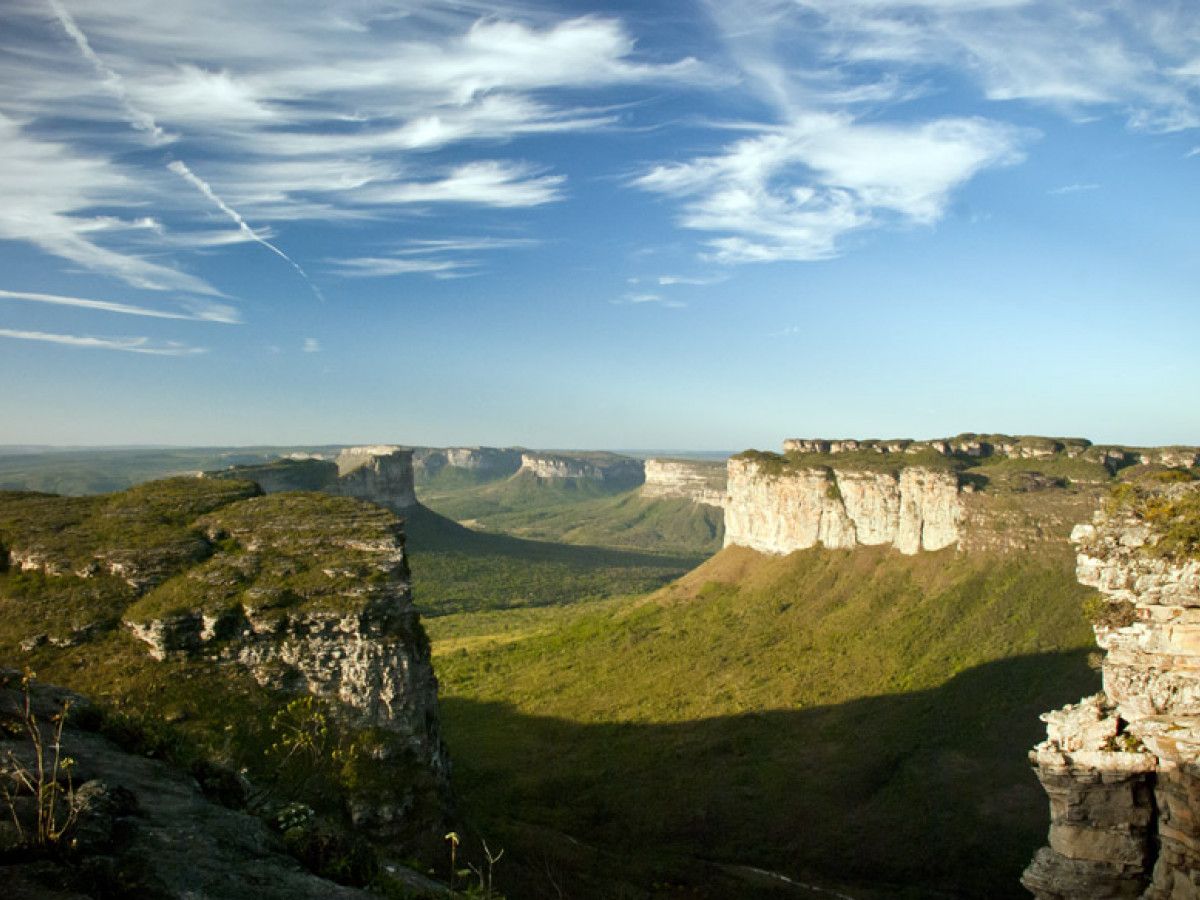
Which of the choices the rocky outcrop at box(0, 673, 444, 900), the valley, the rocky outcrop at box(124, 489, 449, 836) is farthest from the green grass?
the rocky outcrop at box(0, 673, 444, 900)

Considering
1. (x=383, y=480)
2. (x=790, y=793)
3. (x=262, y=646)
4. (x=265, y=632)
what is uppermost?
(x=383, y=480)

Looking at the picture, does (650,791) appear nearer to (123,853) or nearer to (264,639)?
(264,639)

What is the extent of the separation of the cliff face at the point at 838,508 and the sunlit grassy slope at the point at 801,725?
234 cm

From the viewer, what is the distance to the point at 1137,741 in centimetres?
1562

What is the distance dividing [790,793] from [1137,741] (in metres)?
29.1

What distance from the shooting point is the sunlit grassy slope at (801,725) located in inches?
→ 1414

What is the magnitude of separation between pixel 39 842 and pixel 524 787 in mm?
39132

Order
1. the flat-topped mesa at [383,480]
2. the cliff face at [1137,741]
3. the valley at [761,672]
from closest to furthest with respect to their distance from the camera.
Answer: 1. the cliff face at [1137,741]
2. the valley at [761,672]
3. the flat-topped mesa at [383,480]

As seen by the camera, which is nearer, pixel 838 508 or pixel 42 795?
pixel 42 795

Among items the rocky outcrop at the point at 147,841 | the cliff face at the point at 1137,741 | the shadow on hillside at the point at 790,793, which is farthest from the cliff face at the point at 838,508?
the rocky outcrop at the point at 147,841

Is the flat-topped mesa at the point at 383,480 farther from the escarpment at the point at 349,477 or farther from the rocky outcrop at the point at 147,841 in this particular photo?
the rocky outcrop at the point at 147,841

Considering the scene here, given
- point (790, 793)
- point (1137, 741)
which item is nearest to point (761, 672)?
point (790, 793)

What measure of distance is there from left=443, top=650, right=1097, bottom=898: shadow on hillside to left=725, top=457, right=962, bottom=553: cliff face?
2003 centimetres

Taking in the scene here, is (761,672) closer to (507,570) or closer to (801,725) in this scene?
(801,725)
